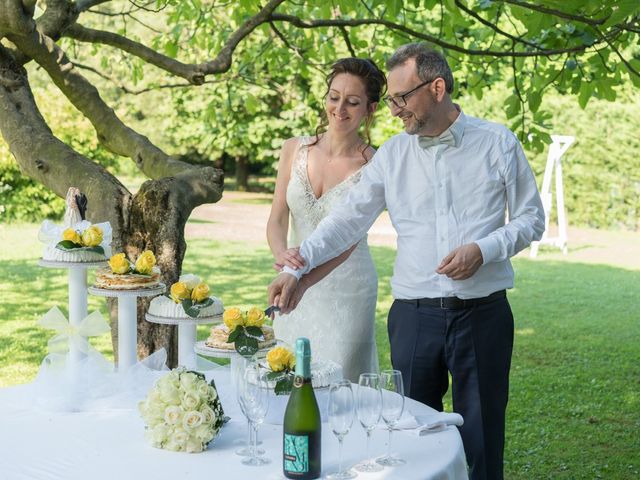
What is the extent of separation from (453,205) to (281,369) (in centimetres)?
115

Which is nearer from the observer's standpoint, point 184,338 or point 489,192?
point 184,338

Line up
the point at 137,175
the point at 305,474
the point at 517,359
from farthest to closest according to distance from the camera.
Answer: the point at 137,175, the point at 517,359, the point at 305,474

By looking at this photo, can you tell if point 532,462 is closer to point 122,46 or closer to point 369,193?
point 369,193

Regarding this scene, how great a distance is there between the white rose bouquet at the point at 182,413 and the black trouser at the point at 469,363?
113 cm

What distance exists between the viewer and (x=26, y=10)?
14.8 feet

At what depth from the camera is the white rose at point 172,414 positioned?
2.41 m

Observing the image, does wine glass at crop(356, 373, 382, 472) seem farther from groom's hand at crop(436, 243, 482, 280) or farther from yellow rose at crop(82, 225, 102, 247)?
yellow rose at crop(82, 225, 102, 247)

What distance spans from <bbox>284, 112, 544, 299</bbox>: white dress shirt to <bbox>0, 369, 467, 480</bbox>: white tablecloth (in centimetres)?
68

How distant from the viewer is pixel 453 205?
11.0ft

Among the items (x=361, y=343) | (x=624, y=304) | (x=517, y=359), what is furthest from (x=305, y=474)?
(x=624, y=304)

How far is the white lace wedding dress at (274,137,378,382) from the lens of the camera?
4160mm

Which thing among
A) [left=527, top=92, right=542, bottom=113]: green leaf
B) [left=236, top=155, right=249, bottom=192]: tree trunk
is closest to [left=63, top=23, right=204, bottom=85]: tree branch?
[left=527, top=92, right=542, bottom=113]: green leaf

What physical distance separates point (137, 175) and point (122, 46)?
29276 mm

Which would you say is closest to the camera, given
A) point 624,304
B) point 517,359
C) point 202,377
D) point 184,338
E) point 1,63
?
point 202,377
